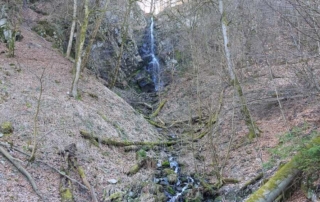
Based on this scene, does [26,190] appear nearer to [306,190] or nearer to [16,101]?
[16,101]

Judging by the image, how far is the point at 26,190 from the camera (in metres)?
6.12

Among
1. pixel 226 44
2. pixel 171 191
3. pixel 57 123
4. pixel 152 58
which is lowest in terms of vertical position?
pixel 171 191

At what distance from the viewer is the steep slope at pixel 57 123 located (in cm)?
680

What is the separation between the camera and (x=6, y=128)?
789cm

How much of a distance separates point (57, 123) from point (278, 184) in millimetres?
7225

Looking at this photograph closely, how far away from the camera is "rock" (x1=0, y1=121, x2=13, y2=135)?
25.6 feet

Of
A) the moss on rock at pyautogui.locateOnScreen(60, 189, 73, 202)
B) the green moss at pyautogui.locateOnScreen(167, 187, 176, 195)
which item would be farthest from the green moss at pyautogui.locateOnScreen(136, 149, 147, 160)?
the moss on rock at pyautogui.locateOnScreen(60, 189, 73, 202)

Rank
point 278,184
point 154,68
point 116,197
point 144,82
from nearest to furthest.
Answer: point 278,184 < point 116,197 < point 144,82 < point 154,68

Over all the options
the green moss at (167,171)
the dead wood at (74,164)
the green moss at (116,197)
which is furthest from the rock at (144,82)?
the green moss at (116,197)

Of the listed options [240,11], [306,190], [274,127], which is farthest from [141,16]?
[306,190]

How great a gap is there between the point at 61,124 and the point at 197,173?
5010 mm

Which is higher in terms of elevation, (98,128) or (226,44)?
(226,44)

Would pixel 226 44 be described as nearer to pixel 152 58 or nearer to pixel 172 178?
pixel 172 178

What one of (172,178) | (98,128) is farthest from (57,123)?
(172,178)
